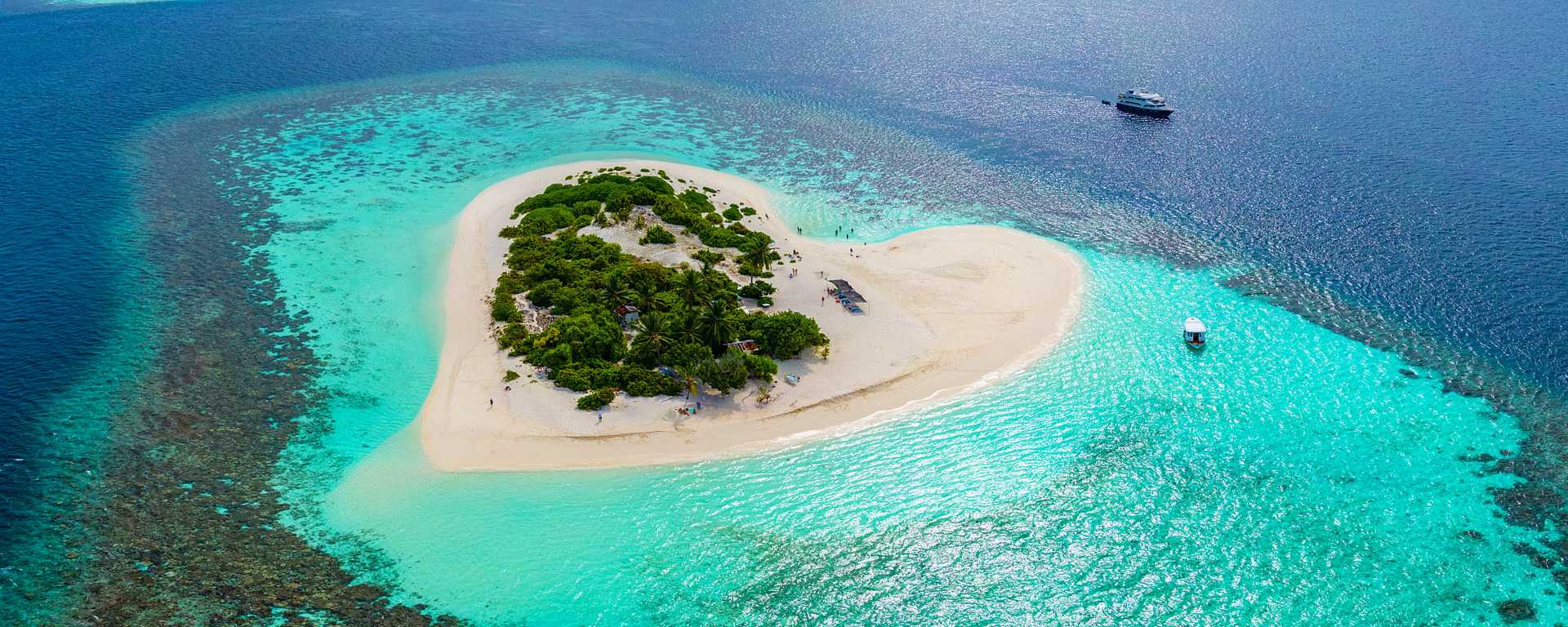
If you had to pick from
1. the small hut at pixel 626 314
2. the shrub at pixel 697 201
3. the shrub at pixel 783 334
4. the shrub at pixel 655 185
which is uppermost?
the shrub at pixel 655 185

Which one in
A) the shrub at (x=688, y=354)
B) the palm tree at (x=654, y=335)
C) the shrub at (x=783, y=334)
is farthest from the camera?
the shrub at (x=783, y=334)

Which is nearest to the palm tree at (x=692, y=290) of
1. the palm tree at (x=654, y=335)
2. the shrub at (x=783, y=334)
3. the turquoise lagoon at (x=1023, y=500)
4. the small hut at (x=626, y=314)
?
the small hut at (x=626, y=314)

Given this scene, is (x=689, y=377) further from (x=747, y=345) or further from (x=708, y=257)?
(x=708, y=257)

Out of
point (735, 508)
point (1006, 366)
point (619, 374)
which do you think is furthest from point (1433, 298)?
point (619, 374)

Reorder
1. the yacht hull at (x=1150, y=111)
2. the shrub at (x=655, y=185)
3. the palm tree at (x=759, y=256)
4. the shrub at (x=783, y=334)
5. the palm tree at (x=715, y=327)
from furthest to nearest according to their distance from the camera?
1. the yacht hull at (x=1150, y=111)
2. the shrub at (x=655, y=185)
3. the palm tree at (x=759, y=256)
4. the shrub at (x=783, y=334)
5. the palm tree at (x=715, y=327)

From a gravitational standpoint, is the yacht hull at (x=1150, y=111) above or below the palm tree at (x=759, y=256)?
above

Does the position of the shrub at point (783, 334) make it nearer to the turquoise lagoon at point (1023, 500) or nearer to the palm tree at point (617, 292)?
the turquoise lagoon at point (1023, 500)

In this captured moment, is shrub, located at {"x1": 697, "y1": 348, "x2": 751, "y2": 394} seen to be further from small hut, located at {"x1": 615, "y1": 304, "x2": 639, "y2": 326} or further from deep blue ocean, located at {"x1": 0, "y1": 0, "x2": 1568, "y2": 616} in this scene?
deep blue ocean, located at {"x1": 0, "y1": 0, "x2": 1568, "y2": 616}
